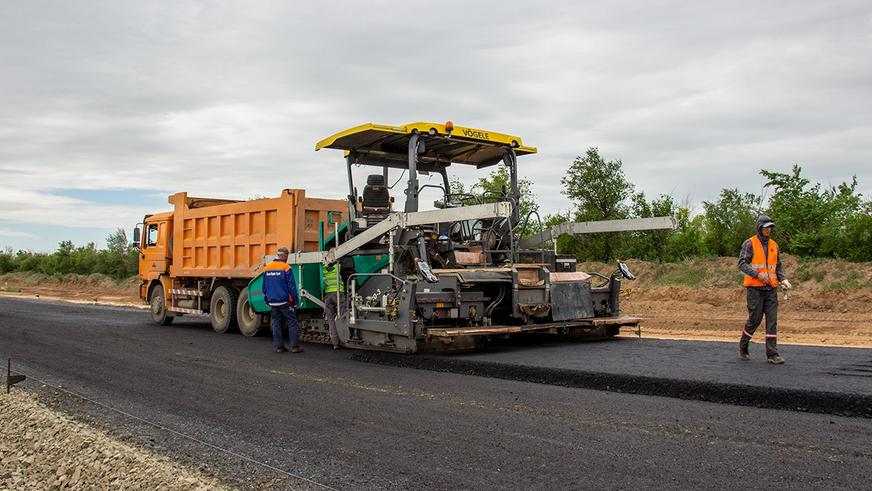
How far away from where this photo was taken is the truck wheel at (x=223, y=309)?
1312 centimetres

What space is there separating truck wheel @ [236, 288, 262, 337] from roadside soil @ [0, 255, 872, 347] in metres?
6.64

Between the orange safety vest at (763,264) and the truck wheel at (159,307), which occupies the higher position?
the orange safety vest at (763,264)

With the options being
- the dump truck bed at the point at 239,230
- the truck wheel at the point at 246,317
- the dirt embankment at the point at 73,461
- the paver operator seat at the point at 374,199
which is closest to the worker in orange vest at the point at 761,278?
the paver operator seat at the point at 374,199

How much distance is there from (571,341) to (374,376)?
10.5ft

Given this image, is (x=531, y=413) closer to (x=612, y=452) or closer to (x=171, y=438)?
(x=612, y=452)

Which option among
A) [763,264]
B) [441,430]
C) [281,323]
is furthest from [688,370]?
[281,323]

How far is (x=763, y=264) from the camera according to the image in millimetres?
7793

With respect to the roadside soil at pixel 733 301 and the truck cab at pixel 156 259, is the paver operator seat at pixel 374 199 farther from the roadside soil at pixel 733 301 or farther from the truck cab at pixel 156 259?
the truck cab at pixel 156 259

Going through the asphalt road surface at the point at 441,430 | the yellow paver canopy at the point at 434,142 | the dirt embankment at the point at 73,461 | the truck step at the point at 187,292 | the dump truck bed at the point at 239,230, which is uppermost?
the yellow paver canopy at the point at 434,142

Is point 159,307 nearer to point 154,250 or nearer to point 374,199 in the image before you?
point 154,250

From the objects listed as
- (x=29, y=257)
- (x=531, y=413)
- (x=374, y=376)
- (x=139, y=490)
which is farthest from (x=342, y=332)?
(x=29, y=257)

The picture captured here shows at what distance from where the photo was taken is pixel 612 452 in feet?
15.6

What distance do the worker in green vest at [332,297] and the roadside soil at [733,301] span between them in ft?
18.4

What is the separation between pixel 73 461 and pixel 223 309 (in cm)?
839
